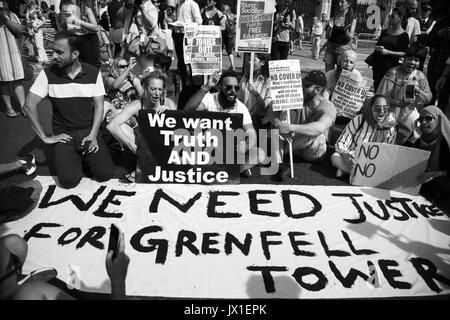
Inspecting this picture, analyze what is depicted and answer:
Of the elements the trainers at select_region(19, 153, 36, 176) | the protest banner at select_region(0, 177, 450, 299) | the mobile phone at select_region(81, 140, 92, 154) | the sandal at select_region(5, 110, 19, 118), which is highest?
the mobile phone at select_region(81, 140, 92, 154)

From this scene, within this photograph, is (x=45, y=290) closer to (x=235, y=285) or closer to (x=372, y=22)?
(x=235, y=285)

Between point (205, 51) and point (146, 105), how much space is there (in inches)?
61.4

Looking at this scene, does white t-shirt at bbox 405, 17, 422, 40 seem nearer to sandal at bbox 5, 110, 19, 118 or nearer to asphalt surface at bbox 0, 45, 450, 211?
asphalt surface at bbox 0, 45, 450, 211

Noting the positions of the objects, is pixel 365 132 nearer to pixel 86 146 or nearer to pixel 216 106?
pixel 216 106

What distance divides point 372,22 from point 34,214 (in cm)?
1939

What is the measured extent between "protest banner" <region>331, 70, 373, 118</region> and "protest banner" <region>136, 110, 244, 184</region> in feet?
7.02

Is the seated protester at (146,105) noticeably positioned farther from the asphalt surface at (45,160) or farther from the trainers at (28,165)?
the trainers at (28,165)

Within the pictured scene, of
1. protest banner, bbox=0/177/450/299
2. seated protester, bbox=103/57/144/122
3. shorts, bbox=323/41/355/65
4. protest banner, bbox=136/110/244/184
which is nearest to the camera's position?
protest banner, bbox=0/177/450/299

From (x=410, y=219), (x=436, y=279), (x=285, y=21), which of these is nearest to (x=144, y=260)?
(x=436, y=279)

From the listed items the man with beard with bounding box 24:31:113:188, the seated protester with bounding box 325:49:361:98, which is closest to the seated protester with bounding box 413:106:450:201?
the seated protester with bounding box 325:49:361:98

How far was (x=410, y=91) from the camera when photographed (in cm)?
502

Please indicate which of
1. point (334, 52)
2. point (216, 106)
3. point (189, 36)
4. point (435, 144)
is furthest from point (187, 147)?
point (334, 52)

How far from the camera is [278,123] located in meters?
4.39

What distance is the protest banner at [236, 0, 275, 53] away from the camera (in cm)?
575
